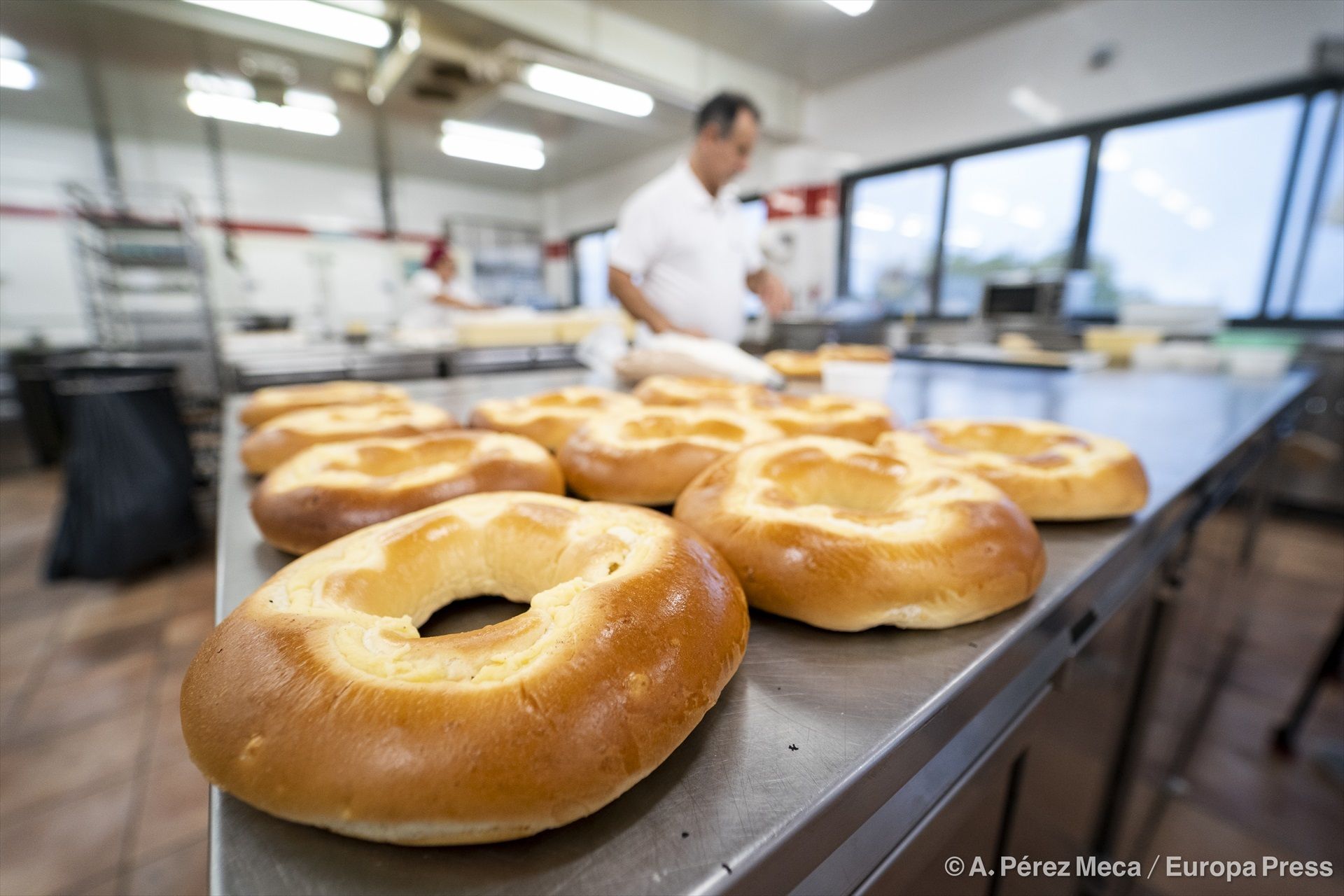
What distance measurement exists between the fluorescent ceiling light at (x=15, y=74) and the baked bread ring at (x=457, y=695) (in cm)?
175

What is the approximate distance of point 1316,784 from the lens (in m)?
2.00

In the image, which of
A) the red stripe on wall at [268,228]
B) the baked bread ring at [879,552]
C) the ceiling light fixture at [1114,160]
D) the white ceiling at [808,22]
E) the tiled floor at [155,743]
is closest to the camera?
the baked bread ring at [879,552]

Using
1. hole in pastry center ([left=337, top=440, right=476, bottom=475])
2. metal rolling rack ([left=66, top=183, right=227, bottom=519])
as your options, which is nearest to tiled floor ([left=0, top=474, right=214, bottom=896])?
hole in pastry center ([left=337, top=440, right=476, bottom=475])

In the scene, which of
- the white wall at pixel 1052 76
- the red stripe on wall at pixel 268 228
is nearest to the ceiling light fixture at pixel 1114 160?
the white wall at pixel 1052 76

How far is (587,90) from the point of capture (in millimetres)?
5191

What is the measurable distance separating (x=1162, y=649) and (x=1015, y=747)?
3.91ft

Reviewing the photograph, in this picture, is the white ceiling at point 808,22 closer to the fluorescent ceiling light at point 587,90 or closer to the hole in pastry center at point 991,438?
the hole in pastry center at point 991,438

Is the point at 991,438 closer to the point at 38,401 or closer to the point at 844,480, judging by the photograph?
the point at 844,480

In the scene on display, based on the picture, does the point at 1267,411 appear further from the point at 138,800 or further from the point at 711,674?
the point at 138,800

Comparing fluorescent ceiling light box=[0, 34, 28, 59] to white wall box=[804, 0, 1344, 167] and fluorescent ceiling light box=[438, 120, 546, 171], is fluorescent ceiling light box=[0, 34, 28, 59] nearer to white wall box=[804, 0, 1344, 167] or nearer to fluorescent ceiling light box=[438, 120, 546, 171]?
white wall box=[804, 0, 1344, 167]

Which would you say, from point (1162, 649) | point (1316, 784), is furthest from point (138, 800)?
point (1316, 784)

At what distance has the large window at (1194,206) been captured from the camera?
475cm

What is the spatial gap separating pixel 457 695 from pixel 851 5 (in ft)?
7.09

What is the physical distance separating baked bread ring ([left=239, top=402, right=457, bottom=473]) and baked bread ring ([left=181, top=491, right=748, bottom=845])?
72cm
